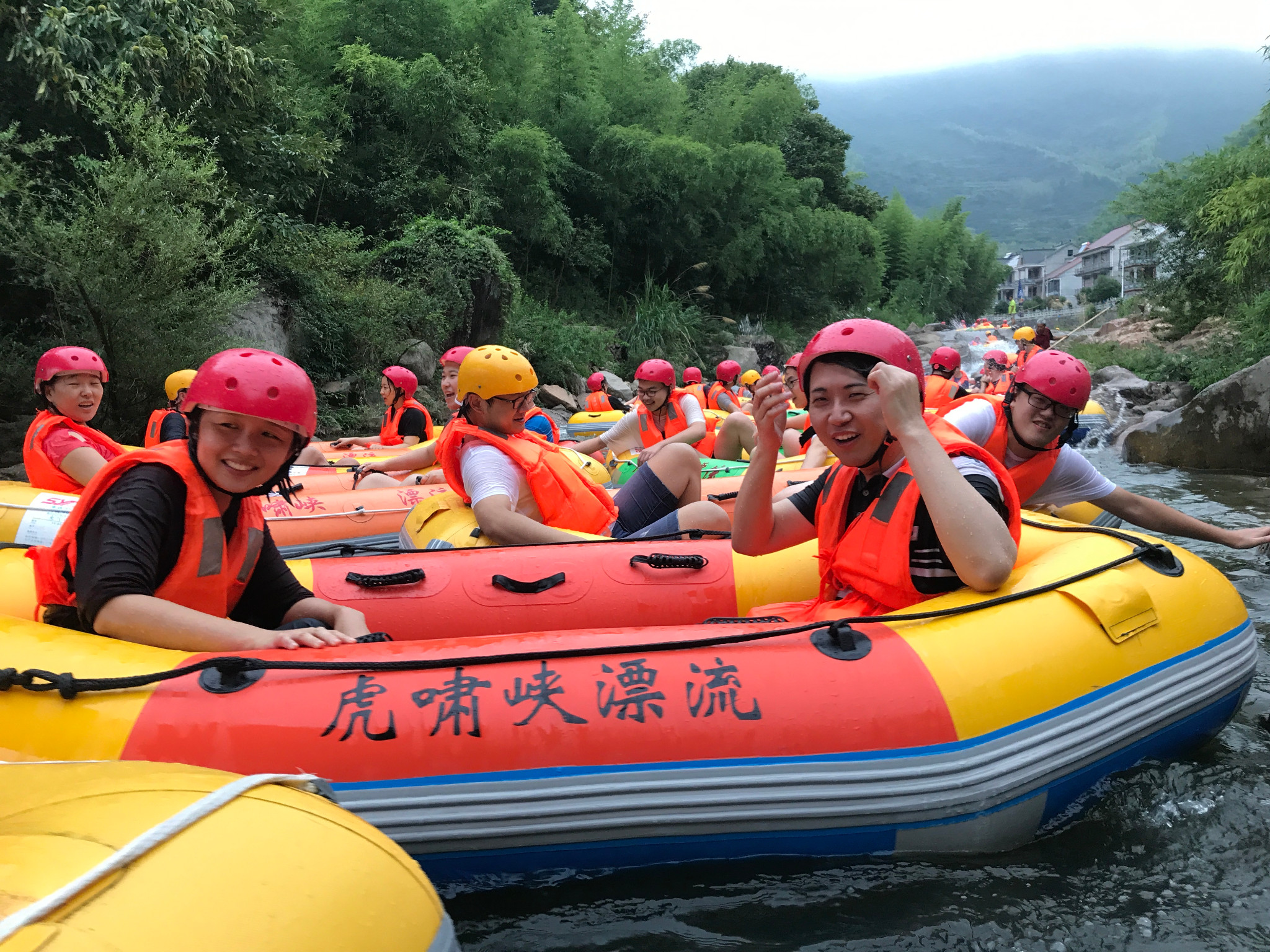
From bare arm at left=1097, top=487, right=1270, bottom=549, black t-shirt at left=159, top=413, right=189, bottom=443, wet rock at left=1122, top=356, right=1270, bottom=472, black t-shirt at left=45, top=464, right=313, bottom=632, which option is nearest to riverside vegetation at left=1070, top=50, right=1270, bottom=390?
wet rock at left=1122, top=356, right=1270, bottom=472

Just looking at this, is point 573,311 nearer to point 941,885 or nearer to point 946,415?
point 946,415

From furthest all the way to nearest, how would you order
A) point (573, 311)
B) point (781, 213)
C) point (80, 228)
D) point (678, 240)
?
point (781, 213), point (678, 240), point (573, 311), point (80, 228)

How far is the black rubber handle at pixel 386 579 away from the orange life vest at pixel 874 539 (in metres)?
1.34

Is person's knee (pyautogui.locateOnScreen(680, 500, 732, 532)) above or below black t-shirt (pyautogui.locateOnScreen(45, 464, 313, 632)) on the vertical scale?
below

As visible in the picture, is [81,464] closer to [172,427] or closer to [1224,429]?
[172,427]

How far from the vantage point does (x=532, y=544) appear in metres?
3.79

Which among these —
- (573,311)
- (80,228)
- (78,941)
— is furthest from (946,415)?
(573,311)

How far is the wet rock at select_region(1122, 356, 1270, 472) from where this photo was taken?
397 inches

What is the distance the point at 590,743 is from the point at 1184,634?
182 centimetres

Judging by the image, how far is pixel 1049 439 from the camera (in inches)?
150

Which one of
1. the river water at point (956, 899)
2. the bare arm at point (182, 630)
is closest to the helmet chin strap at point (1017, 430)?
the river water at point (956, 899)

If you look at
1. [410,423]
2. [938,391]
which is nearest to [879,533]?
[410,423]

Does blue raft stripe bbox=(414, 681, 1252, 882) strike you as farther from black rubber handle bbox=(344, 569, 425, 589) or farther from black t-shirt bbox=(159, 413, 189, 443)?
black t-shirt bbox=(159, 413, 189, 443)

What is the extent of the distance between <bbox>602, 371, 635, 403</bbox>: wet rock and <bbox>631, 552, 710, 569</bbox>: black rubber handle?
15.8 metres
